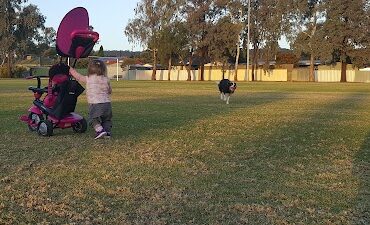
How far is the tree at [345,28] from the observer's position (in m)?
60.7

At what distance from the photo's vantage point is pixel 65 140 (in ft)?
28.2

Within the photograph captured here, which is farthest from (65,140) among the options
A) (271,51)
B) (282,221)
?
(271,51)

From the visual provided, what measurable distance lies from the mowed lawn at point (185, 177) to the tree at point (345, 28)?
53559mm

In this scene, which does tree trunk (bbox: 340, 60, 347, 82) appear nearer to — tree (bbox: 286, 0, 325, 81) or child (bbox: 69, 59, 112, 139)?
tree (bbox: 286, 0, 325, 81)

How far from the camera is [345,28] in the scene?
61094mm

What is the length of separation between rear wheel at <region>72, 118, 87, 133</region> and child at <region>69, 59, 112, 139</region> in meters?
0.47

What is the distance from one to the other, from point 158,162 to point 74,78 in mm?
3199

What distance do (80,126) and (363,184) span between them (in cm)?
551

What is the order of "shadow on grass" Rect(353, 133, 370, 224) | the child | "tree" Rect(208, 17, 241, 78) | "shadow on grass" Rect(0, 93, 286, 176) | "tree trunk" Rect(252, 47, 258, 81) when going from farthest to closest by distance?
"tree trunk" Rect(252, 47, 258, 81), "tree" Rect(208, 17, 241, 78), the child, "shadow on grass" Rect(0, 93, 286, 176), "shadow on grass" Rect(353, 133, 370, 224)

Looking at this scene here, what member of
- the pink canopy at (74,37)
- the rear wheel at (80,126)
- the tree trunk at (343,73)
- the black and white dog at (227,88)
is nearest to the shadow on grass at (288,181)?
the rear wheel at (80,126)

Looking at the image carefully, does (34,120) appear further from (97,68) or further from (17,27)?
(17,27)

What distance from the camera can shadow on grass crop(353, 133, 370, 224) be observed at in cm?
443

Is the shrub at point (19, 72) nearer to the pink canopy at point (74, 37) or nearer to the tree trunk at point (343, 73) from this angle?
the tree trunk at point (343, 73)

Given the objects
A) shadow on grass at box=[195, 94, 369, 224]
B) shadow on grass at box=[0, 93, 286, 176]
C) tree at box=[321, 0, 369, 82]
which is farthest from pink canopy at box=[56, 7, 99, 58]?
tree at box=[321, 0, 369, 82]
